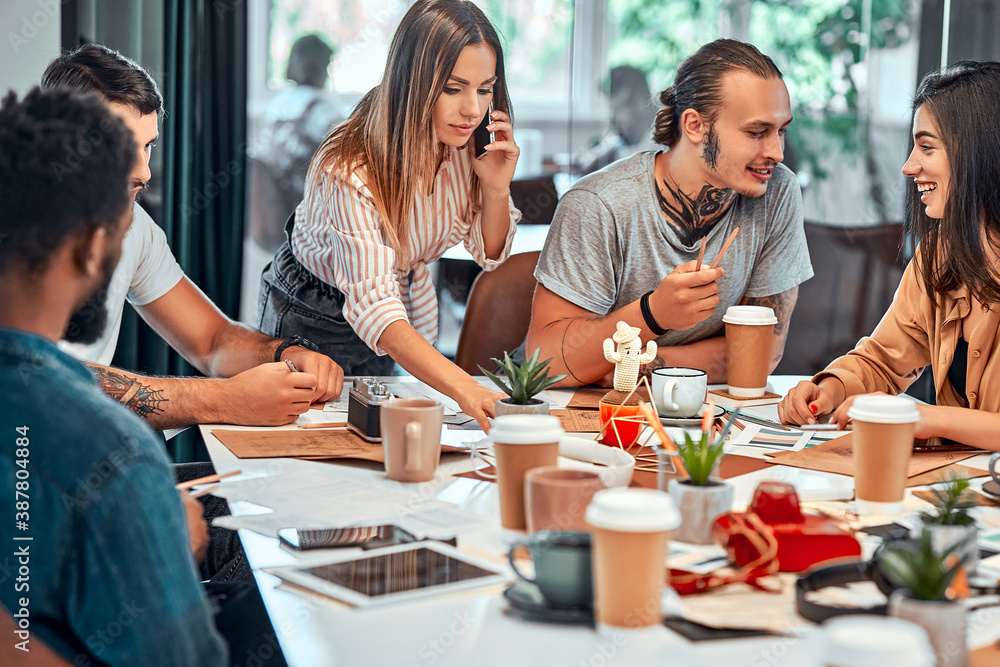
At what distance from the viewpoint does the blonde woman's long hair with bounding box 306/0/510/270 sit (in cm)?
185

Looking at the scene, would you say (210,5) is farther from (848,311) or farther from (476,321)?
(848,311)

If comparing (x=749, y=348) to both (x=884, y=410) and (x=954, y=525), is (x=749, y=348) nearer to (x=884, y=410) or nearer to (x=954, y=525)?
(x=884, y=410)

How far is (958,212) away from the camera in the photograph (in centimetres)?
167

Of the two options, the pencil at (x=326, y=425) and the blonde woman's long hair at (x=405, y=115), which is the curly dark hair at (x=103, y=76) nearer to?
the blonde woman's long hair at (x=405, y=115)

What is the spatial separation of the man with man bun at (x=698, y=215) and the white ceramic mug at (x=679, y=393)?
445 millimetres

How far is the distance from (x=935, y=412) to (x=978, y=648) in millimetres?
680

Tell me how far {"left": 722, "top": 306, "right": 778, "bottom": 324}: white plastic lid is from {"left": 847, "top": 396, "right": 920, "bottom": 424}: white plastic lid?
0.66m

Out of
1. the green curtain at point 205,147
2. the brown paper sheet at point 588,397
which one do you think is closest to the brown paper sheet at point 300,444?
the brown paper sheet at point 588,397

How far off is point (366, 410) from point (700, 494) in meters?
0.63

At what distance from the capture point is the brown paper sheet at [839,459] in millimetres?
1326

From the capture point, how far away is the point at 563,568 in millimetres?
864

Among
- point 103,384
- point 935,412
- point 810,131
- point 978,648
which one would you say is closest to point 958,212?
point 935,412

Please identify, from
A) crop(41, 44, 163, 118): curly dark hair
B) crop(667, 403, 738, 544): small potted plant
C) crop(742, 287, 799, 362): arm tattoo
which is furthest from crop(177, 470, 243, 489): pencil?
crop(742, 287, 799, 362): arm tattoo

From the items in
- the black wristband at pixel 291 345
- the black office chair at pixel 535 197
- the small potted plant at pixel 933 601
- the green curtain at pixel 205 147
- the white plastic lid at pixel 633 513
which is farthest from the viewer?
the black office chair at pixel 535 197
